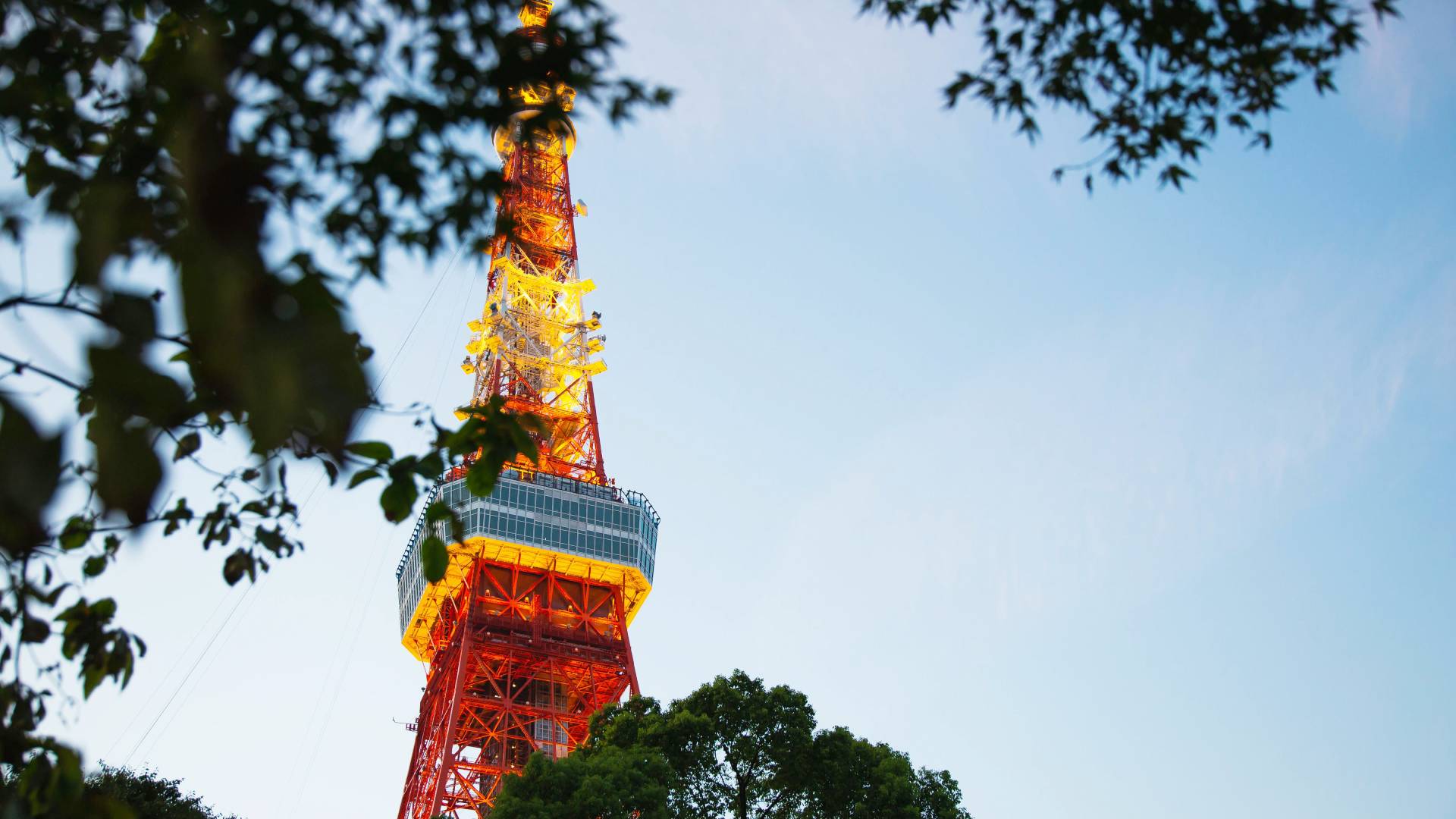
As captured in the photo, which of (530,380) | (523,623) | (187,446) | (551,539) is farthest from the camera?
(530,380)

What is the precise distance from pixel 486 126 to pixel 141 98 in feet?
5.00

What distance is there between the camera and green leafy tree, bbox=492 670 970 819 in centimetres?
2619

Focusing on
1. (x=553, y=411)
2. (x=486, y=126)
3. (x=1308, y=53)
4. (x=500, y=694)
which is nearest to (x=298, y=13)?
(x=486, y=126)

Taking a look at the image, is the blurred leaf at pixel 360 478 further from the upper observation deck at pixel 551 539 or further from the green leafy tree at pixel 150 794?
the upper observation deck at pixel 551 539

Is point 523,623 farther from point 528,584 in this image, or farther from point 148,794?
point 148,794

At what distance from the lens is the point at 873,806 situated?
26688 millimetres

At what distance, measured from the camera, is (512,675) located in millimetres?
52875

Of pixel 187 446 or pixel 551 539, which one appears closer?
pixel 187 446

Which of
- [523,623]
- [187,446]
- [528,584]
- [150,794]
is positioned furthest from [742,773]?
[528,584]

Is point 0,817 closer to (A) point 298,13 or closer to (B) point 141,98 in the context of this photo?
(B) point 141,98

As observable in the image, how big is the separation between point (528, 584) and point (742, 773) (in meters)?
29.6

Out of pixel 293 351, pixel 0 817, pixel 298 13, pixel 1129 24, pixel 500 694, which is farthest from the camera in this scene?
pixel 500 694

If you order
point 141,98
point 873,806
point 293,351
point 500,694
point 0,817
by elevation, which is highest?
point 500,694

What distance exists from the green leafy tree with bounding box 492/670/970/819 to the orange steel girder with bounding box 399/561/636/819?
2164cm
